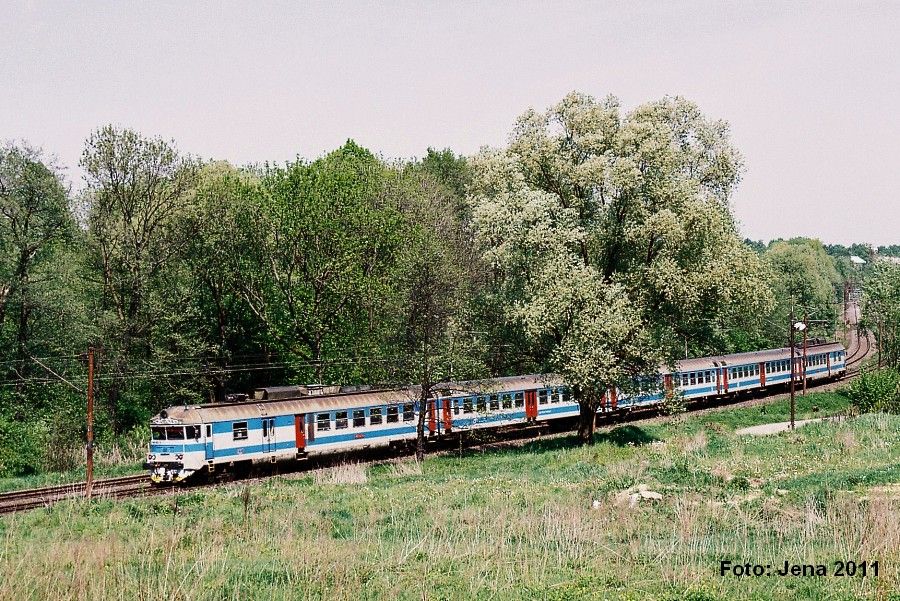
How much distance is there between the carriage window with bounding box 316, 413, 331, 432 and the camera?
3372 cm

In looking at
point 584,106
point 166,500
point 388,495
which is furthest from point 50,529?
point 584,106

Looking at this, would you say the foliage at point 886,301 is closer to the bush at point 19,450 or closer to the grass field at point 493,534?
the grass field at point 493,534

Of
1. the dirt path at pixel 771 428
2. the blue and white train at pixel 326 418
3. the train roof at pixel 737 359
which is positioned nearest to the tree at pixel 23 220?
the blue and white train at pixel 326 418

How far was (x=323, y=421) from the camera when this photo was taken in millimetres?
33875

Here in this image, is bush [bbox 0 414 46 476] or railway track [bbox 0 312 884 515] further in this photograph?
bush [bbox 0 414 46 476]

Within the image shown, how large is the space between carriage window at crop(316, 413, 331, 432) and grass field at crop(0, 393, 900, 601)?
2911 mm

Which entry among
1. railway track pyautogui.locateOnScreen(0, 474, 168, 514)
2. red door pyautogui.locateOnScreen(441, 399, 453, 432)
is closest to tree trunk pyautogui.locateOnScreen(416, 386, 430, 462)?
red door pyautogui.locateOnScreen(441, 399, 453, 432)

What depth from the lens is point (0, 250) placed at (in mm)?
40000

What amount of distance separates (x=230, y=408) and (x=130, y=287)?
17405mm

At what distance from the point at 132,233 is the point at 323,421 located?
61.1 feet

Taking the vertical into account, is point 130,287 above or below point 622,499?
above

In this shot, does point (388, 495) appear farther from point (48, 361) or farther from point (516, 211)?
point (48, 361)

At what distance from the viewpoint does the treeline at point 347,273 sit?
116 ft

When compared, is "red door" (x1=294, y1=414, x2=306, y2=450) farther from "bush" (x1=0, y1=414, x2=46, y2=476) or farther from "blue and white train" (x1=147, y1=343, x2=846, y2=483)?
"bush" (x1=0, y1=414, x2=46, y2=476)
